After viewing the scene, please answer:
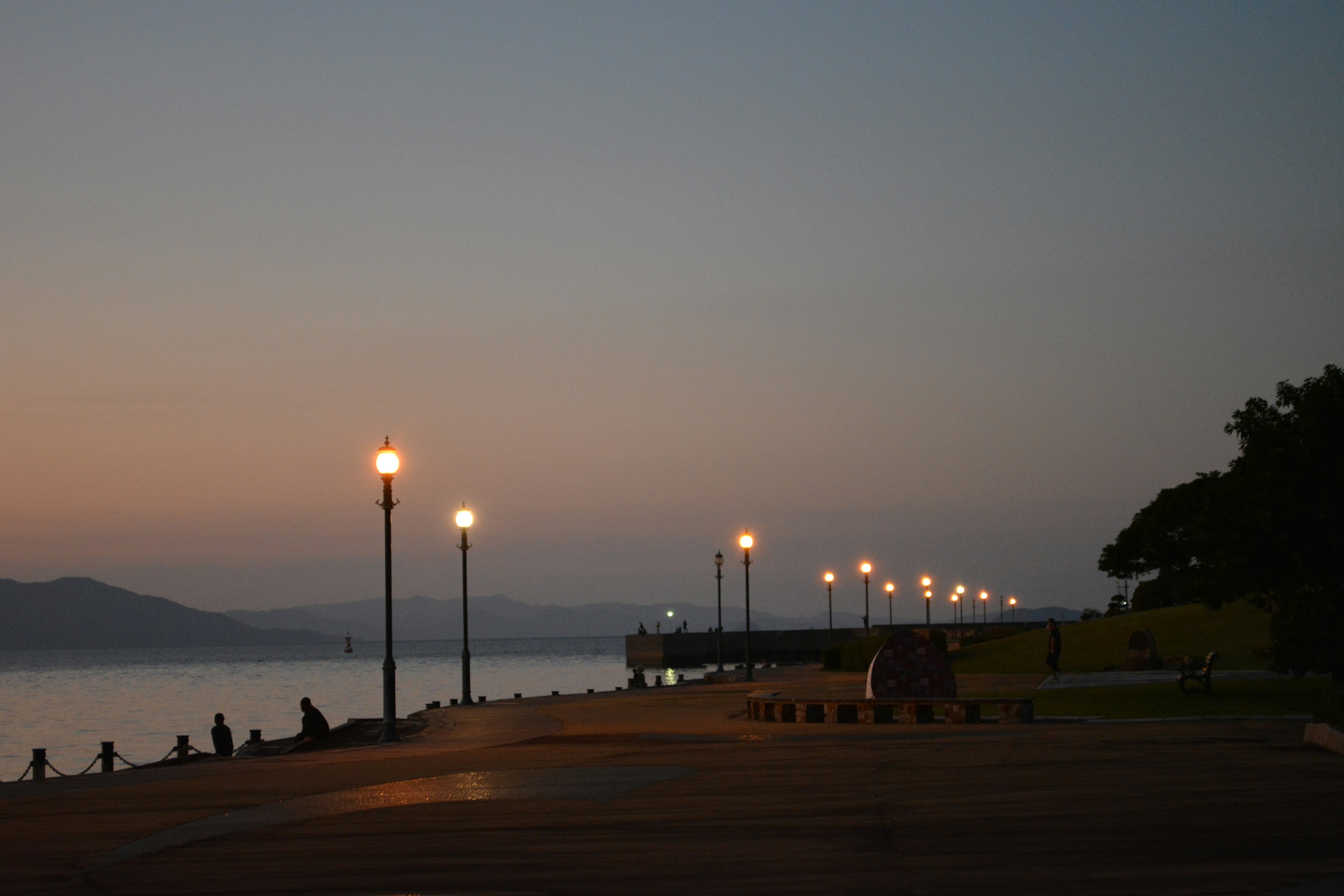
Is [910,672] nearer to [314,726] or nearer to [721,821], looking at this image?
[314,726]

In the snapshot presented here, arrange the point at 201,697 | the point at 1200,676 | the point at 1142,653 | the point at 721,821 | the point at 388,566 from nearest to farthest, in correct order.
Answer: the point at 721,821
the point at 388,566
the point at 1200,676
the point at 1142,653
the point at 201,697

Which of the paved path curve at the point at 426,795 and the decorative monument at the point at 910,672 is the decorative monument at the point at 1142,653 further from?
the paved path curve at the point at 426,795

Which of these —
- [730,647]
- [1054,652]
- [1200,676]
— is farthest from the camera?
[730,647]

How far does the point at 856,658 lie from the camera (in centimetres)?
5969

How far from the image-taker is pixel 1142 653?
147ft

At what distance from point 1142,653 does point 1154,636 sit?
4.95 metres

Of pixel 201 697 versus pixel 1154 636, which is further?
pixel 201 697

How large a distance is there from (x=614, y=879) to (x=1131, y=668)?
38355mm

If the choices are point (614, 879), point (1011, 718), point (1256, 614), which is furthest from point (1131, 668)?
point (614, 879)

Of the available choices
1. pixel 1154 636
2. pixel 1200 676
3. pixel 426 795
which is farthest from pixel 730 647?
pixel 426 795

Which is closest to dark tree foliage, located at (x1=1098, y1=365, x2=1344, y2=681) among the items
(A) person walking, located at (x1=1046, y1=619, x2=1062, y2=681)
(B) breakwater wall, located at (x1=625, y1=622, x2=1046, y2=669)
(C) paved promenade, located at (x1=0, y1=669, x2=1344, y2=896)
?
(C) paved promenade, located at (x1=0, y1=669, x2=1344, y2=896)

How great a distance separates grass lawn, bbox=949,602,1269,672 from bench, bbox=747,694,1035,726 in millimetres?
18905

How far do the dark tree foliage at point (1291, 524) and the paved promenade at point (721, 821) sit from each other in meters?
6.39

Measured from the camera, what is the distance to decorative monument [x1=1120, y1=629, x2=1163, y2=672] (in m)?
44.3
